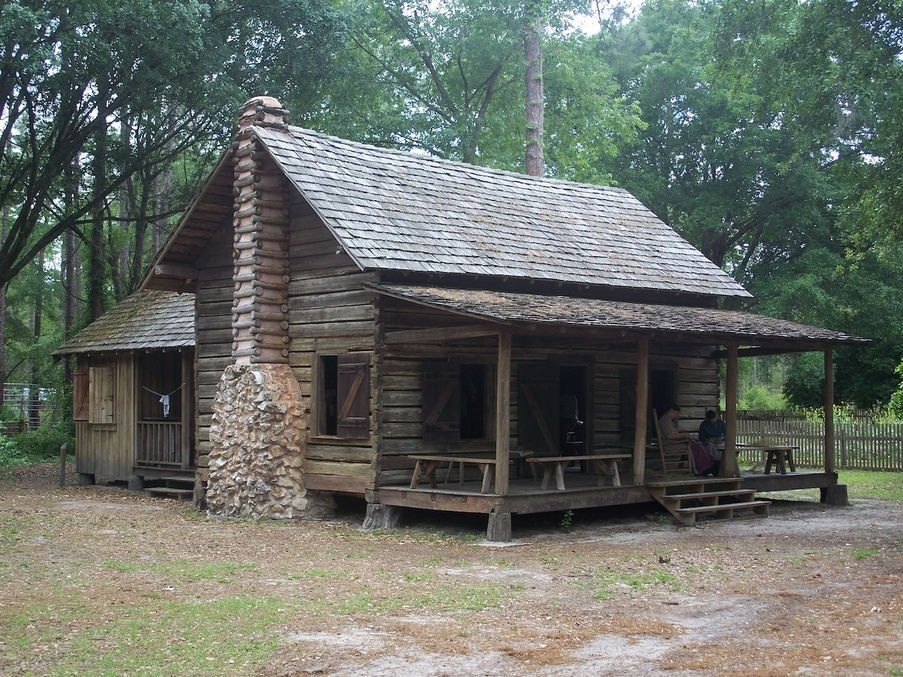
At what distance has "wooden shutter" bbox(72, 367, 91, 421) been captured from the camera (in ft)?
81.9

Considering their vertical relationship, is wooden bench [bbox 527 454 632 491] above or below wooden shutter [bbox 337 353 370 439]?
below

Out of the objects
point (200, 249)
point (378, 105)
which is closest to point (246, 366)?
point (200, 249)

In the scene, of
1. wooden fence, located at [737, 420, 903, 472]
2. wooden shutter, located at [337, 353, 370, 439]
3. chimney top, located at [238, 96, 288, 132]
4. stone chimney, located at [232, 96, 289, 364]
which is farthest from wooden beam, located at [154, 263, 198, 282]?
wooden fence, located at [737, 420, 903, 472]

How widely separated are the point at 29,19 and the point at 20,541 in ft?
Result: 38.0

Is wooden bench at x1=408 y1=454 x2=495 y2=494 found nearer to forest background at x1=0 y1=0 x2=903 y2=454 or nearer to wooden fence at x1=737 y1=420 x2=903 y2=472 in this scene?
forest background at x1=0 y1=0 x2=903 y2=454

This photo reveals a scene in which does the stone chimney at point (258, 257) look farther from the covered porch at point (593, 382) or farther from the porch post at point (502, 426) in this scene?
the porch post at point (502, 426)

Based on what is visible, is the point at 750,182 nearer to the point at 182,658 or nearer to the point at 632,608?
the point at 632,608

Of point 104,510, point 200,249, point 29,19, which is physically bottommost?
point 104,510

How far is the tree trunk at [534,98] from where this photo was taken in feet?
105

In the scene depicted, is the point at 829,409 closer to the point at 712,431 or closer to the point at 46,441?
the point at 712,431

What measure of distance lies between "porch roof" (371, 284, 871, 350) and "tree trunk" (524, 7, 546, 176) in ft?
42.5

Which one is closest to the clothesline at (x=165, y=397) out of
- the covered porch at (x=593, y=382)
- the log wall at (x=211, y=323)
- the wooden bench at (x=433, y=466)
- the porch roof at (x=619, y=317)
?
the log wall at (x=211, y=323)

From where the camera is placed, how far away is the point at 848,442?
2847 centimetres

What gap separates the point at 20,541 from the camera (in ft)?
47.9
